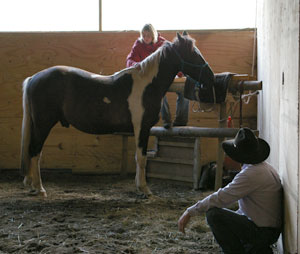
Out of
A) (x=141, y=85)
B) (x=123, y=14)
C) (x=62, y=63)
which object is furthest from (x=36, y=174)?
(x=123, y=14)

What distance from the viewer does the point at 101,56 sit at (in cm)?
580

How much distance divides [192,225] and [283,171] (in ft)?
3.75

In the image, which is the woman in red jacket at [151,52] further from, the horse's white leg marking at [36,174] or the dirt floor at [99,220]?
the horse's white leg marking at [36,174]

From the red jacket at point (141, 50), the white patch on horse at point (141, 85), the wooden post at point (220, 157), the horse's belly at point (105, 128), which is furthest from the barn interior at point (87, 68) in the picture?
the white patch on horse at point (141, 85)

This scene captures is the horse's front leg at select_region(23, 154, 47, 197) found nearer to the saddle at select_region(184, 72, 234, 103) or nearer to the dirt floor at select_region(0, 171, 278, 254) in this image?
the dirt floor at select_region(0, 171, 278, 254)

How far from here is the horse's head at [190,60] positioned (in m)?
4.32

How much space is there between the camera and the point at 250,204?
2381 mm

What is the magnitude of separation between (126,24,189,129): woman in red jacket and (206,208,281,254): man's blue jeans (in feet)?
8.74

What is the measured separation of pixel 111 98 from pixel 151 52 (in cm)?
96

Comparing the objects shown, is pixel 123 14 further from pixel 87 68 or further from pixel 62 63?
pixel 62 63

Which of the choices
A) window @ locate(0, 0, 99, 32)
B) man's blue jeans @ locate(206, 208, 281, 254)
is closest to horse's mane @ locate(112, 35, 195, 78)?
window @ locate(0, 0, 99, 32)

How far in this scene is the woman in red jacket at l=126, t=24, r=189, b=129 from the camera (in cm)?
490

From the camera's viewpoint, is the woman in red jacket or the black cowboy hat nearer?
the black cowboy hat

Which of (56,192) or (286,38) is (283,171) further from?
(56,192)
